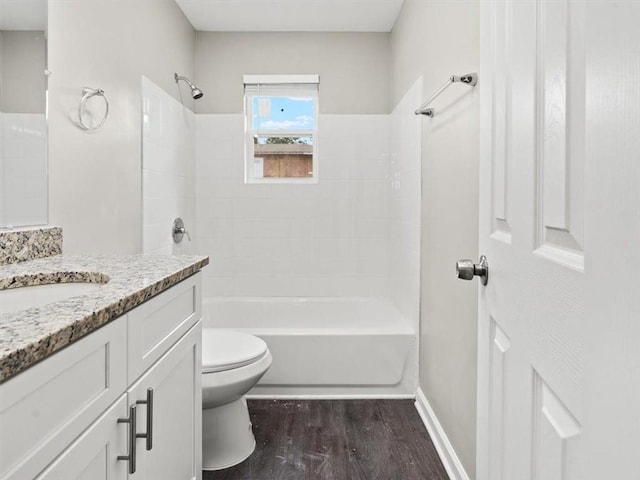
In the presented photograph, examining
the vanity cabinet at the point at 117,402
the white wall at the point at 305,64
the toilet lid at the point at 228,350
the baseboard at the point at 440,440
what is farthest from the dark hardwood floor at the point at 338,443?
the white wall at the point at 305,64

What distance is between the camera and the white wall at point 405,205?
2.50 meters

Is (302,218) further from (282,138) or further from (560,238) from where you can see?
(560,238)

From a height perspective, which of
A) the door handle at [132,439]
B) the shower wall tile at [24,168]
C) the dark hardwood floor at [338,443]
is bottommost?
the dark hardwood floor at [338,443]

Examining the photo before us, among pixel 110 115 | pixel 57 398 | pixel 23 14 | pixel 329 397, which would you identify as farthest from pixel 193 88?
pixel 57 398

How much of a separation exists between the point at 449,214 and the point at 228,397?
4.00 ft

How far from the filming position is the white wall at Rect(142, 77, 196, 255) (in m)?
2.43

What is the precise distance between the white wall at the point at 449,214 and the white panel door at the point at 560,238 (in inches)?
25.8

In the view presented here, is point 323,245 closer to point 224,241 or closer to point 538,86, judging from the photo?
point 224,241

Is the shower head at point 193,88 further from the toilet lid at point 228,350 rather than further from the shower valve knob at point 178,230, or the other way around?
the toilet lid at point 228,350

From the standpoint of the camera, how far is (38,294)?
1.14 m

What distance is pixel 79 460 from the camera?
0.71 metres

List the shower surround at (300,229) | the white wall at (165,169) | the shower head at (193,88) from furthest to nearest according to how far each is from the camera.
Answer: the shower surround at (300,229) < the shower head at (193,88) < the white wall at (165,169)

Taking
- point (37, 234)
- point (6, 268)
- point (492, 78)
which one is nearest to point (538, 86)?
point (492, 78)

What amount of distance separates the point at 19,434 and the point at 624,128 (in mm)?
784
